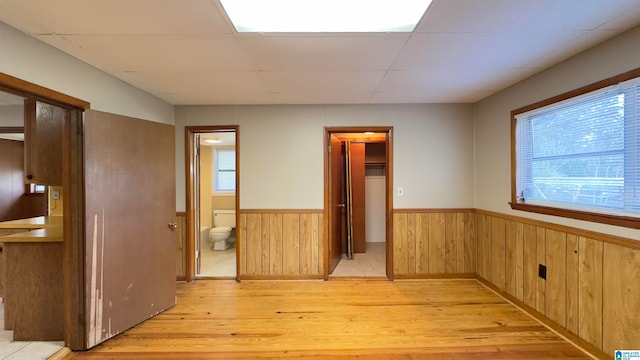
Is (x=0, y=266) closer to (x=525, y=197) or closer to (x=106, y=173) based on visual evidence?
(x=106, y=173)

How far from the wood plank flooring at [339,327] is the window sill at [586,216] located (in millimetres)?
1006

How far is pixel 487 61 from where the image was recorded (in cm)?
226

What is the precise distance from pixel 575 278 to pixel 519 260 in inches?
24.3

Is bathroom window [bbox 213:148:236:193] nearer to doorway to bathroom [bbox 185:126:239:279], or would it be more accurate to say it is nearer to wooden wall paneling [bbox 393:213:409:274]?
doorway to bathroom [bbox 185:126:239:279]

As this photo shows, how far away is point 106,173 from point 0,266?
1901 mm

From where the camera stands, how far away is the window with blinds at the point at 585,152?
Answer: 71.8 inches

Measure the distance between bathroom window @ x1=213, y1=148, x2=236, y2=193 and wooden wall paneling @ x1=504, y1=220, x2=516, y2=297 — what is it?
196 inches

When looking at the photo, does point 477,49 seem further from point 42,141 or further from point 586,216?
point 42,141

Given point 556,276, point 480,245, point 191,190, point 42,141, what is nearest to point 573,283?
point 556,276

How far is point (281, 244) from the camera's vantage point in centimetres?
360

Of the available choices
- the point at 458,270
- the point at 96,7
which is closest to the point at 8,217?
the point at 96,7

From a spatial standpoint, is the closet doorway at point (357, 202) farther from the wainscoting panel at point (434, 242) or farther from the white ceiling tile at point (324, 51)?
the white ceiling tile at point (324, 51)

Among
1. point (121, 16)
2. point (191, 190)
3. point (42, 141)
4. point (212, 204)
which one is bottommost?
point (212, 204)

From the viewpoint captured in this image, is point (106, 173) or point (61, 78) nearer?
point (61, 78)
